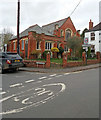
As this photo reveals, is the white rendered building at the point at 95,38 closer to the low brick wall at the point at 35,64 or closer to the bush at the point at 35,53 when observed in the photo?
the bush at the point at 35,53

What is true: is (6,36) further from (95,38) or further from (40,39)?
(95,38)

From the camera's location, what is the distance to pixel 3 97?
4238 mm

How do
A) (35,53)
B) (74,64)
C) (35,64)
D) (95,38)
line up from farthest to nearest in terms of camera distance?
(95,38) → (35,53) → (74,64) → (35,64)

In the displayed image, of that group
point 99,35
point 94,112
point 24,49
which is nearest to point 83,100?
point 94,112

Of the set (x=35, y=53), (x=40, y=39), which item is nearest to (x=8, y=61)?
(x=35, y=53)

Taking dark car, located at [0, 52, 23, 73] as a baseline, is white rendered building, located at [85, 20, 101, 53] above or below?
above

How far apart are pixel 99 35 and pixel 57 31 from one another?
37.1 feet

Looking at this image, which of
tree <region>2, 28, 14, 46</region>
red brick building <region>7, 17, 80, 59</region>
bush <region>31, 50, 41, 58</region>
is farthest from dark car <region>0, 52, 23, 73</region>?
tree <region>2, 28, 14, 46</region>

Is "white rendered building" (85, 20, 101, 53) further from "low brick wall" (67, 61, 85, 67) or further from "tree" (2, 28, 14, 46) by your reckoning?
"tree" (2, 28, 14, 46)

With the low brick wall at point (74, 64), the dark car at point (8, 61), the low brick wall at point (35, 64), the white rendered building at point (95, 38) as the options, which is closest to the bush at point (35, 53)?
the low brick wall at point (35, 64)

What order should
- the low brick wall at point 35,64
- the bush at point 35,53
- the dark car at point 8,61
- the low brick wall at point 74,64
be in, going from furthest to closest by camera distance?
1. the bush at point 35,53
2. the low brick wall at point 74,64
3. the low brick wall at point 35,64
4. the dark car at point 8,61

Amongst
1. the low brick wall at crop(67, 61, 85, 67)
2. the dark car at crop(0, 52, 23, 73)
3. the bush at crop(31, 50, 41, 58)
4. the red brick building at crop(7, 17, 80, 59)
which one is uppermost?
the red brick building at crop(7, 17, 80, 59)

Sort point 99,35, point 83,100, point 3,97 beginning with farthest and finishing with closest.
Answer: point 99,35 < point 3,97 < point 83,100

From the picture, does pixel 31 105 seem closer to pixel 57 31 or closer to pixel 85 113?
pixel 85 113
